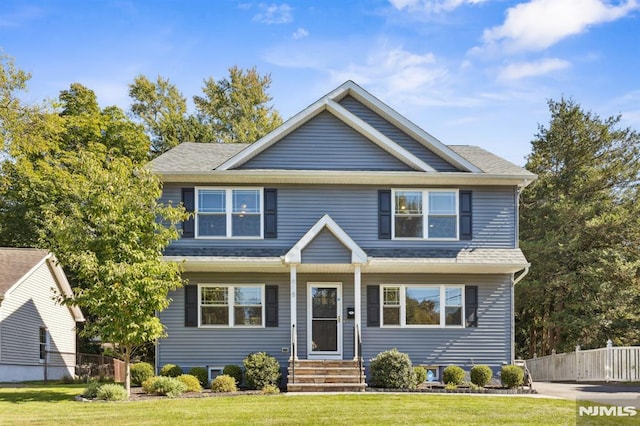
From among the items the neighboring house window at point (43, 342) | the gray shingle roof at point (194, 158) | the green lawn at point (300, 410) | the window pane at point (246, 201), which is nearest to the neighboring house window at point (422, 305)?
the green lawn at point (300, 410)

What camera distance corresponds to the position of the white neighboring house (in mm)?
23219

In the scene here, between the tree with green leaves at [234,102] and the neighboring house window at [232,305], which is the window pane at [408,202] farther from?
the tree with green leaves at [234,102]

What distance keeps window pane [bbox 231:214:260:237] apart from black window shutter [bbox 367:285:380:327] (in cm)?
376

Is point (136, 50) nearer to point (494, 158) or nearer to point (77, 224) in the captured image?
point (77, 224)

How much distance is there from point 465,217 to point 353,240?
3.42 metres

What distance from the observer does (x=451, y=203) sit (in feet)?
64.2

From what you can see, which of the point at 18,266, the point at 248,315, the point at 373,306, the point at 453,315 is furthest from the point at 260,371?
the point at 18,266

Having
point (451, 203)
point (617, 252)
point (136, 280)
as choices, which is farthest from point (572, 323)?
point (136, 280)

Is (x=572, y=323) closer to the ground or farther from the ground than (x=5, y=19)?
closer to the ground

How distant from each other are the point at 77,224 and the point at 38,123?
1180 cm

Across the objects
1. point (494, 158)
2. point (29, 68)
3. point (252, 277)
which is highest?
point (29, 68)

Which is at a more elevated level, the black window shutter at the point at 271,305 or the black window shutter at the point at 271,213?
the black window shutter at the point at 271,213

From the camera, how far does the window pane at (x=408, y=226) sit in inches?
765

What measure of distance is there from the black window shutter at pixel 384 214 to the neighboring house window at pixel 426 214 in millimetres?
183
